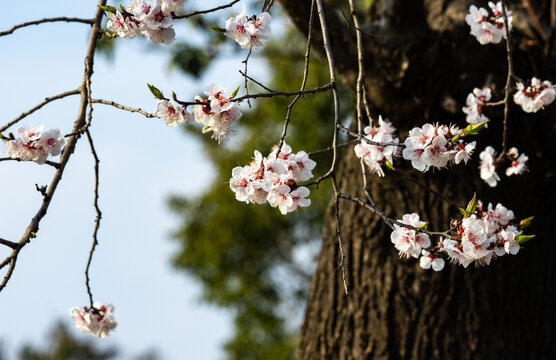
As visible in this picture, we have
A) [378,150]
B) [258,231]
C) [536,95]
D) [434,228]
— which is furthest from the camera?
[258,231]

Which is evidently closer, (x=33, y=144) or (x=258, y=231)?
(x=33, y=144)

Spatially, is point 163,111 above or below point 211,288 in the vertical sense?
below

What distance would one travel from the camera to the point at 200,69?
4.12 meters

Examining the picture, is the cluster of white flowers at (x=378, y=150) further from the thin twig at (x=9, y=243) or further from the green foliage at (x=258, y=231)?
the green foliage at (x=258, y=231)

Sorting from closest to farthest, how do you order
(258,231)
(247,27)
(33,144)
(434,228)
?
(247,27) → (33,144) → (434,228) → (258,231)

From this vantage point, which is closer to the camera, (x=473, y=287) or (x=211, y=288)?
(x=473, y=287)

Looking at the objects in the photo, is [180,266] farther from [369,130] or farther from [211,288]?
[369,130]

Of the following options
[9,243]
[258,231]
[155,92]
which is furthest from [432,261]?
[258,231]

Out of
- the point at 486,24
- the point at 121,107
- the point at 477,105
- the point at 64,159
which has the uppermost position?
the point at 486,24

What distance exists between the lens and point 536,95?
7.17 ft

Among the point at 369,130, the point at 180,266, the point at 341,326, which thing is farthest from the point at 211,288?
the point at 369,130

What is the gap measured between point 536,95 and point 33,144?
1659 mm

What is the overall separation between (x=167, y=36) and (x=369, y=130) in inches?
28.2

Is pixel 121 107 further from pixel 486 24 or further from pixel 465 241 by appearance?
pixel 486 24
